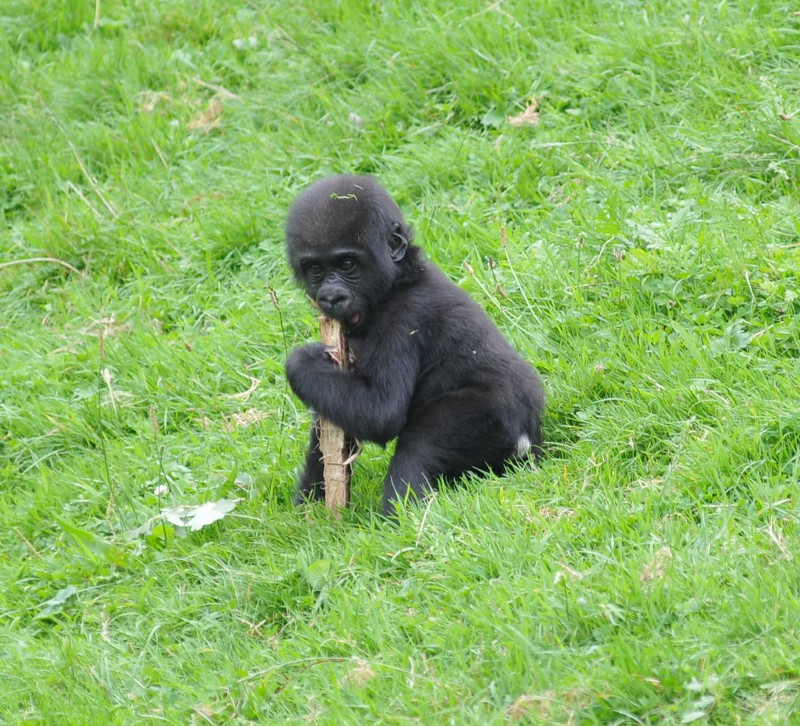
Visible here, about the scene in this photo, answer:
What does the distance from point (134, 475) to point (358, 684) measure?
3.01m

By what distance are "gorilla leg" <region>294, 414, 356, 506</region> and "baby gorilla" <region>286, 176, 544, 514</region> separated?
0.01 metres

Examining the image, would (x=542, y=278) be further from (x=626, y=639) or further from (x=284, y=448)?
(x=626, y=639)

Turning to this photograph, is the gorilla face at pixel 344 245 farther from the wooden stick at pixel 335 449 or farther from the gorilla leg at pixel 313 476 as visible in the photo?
the gorilla leg at pixel 313 476

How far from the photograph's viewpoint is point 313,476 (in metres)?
6.48

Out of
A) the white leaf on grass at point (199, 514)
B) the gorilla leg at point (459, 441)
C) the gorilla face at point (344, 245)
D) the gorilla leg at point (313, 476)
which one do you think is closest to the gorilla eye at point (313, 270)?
the gorilla face at point (344, 245)

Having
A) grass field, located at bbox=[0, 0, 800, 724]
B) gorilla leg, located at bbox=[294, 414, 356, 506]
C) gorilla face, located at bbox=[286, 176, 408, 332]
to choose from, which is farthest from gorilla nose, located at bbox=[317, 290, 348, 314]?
grass field, located at bbox=[0, 0, 800, 724]

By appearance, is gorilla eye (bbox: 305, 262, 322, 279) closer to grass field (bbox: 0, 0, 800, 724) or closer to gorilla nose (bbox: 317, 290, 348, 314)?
gorilla nose (bbox: 317, 290, 348, 314)

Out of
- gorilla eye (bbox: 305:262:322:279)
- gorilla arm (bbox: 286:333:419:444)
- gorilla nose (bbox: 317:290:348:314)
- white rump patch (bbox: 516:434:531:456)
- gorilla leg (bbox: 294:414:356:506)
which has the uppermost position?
gorilla eye (bbox: 305:262:322:279)

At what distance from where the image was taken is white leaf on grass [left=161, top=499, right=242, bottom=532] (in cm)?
614

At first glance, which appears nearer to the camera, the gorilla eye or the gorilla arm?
the gorilla arm

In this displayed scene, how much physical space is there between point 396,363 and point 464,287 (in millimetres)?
1724

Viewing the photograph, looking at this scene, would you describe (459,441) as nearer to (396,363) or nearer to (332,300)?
(396,363)

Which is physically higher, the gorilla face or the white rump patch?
the gorilla face

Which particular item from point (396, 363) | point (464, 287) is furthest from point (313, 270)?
point (464, 287)
